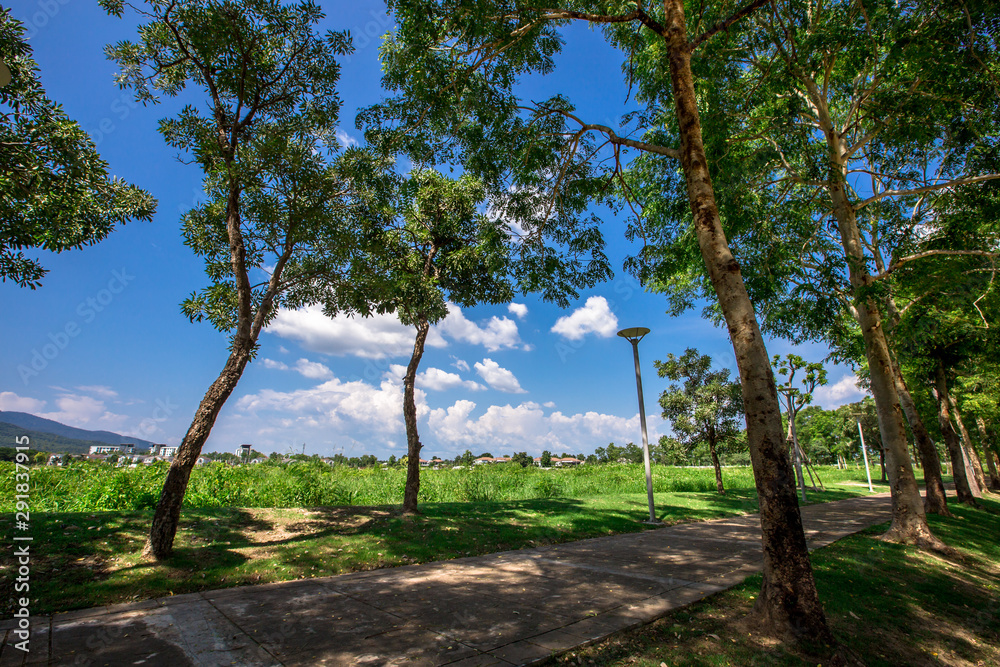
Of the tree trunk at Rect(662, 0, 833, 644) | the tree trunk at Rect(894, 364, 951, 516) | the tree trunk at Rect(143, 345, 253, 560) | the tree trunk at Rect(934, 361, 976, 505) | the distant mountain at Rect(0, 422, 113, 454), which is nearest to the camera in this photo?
the tree trunk at Rect(662, 0, 833, 644)

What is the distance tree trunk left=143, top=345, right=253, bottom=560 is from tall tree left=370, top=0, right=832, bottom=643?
4575 millimetres

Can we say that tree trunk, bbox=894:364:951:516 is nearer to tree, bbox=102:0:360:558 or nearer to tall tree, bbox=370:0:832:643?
tall tree, bbox=370:0:832:643

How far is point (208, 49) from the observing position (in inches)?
286

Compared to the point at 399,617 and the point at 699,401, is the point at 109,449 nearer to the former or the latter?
the point at 399,617

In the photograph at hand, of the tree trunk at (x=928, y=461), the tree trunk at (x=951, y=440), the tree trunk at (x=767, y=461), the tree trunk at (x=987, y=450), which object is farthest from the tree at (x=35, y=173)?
the tree trunk at (x=987, y=450)

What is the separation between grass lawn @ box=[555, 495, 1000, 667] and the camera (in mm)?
3393

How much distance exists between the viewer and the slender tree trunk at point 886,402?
8.50 meters

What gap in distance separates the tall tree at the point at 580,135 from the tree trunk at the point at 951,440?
46.5 ft

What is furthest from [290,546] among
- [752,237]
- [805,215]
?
[805,215]

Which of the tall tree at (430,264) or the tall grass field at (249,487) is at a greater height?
the tall tree at (430,264)

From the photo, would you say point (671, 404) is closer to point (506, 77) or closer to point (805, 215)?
point (805, 215)

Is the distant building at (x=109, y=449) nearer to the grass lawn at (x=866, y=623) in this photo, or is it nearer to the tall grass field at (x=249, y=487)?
the tall grass field at (x=249, y=487)

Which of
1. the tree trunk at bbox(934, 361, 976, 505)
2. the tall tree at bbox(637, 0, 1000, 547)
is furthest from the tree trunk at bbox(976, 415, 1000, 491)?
the tall tree at bbox(637, 0, 1000, 547)

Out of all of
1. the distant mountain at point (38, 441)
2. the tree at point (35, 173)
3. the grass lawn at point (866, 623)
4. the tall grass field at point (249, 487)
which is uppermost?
the tree at point (35, 173)
